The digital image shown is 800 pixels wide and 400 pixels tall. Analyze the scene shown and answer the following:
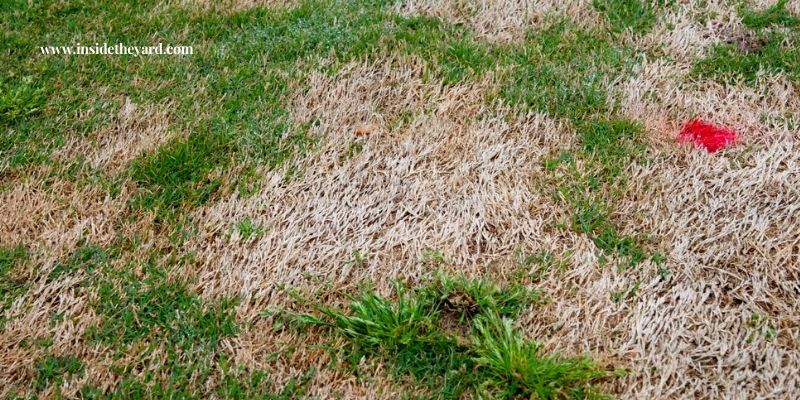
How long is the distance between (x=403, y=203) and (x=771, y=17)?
284 cm

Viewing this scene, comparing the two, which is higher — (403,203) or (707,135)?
(707,135)

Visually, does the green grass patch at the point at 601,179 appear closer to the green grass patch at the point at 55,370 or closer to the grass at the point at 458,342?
the grass at the point at 458,342

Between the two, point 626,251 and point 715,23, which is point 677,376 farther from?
point 715,23

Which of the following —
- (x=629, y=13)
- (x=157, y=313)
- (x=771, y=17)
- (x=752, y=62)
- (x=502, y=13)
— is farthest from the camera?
(x=502, y=13)

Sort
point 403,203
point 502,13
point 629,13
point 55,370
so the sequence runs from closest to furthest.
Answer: point 55,370
point 403,203
point 629,13
point 502,13

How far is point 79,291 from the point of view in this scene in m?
2.65

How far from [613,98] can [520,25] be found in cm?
97

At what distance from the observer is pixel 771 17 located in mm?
3902

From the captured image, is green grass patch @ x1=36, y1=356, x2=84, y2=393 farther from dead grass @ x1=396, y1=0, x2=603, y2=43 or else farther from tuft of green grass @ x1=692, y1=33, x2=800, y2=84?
tuft of green grass @ x1=692, y1=33, x2=800, y2=84

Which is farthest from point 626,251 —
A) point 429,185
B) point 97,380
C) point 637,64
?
point 97,380

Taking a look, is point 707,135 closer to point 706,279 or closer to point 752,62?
point 752,62

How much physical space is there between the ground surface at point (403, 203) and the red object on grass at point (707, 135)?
0.06m

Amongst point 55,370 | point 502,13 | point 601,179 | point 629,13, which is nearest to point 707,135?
point 601,179

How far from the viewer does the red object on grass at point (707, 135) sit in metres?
3.20
